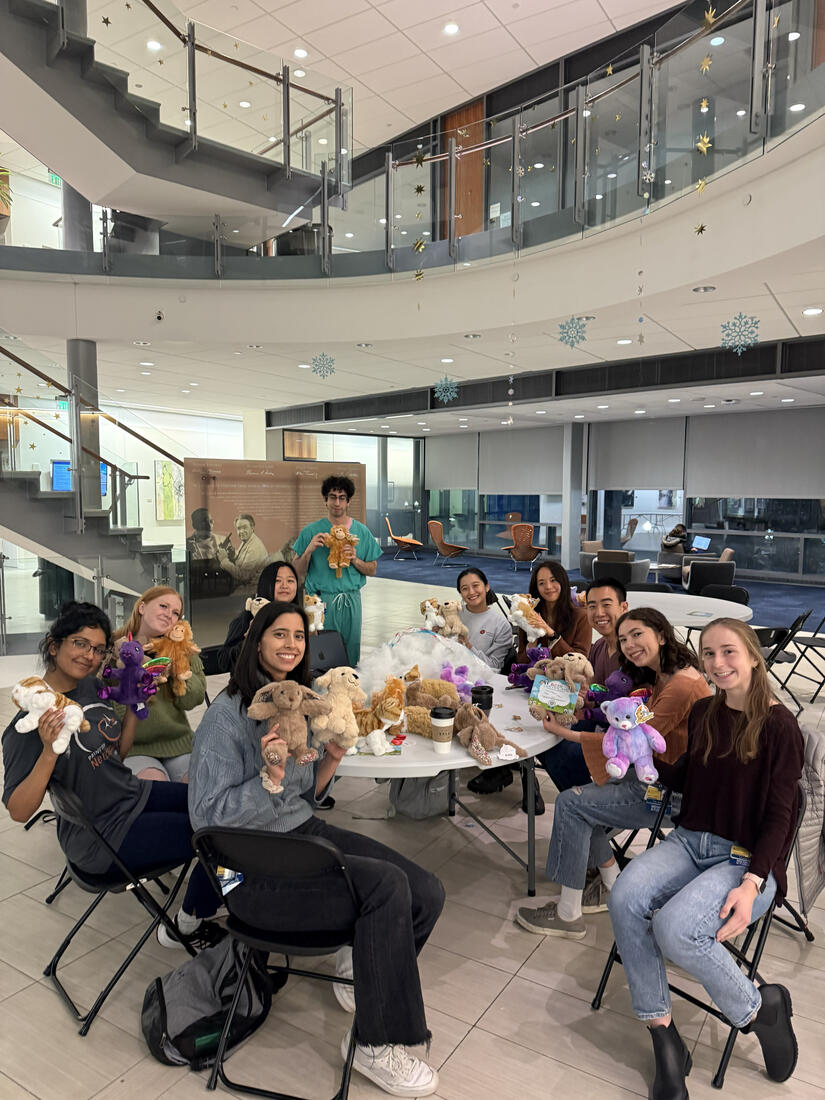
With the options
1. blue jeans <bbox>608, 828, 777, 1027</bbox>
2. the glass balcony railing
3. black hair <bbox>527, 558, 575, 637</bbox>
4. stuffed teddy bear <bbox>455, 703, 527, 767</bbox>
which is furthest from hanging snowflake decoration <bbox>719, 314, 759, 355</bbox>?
blue jeans <bbox>608, 828, 777, 1027</bbox>

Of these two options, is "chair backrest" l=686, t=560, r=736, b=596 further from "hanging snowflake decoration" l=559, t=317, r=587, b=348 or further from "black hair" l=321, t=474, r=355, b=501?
"black hair" l=321, t=474, r=355, b=501

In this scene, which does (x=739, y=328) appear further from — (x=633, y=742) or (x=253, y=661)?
(x=253, y=661)

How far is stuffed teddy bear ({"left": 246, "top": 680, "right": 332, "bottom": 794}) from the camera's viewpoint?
207 cm

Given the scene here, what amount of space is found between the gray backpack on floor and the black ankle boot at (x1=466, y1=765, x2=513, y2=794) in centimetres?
41

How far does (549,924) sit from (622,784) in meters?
0.67

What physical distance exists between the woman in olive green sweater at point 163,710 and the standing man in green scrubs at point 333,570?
1.68m

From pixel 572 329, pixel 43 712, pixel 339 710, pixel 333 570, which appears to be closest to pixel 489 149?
pixel 572 329

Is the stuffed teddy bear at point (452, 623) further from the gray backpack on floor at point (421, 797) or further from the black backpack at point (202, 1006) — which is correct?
the black backpack at point (202, 1006)

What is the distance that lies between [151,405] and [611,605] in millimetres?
12666

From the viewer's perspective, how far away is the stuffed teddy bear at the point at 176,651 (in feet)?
9.89

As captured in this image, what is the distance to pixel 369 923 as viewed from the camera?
195cm

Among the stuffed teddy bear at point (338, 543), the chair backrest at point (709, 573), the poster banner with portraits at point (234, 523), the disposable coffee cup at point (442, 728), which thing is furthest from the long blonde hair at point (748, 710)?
the chair backrest at point (709, 573)

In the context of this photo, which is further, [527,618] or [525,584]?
[525,584]

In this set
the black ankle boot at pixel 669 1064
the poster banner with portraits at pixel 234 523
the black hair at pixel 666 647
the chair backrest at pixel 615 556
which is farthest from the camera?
the chair backrest at pixel 615 556
